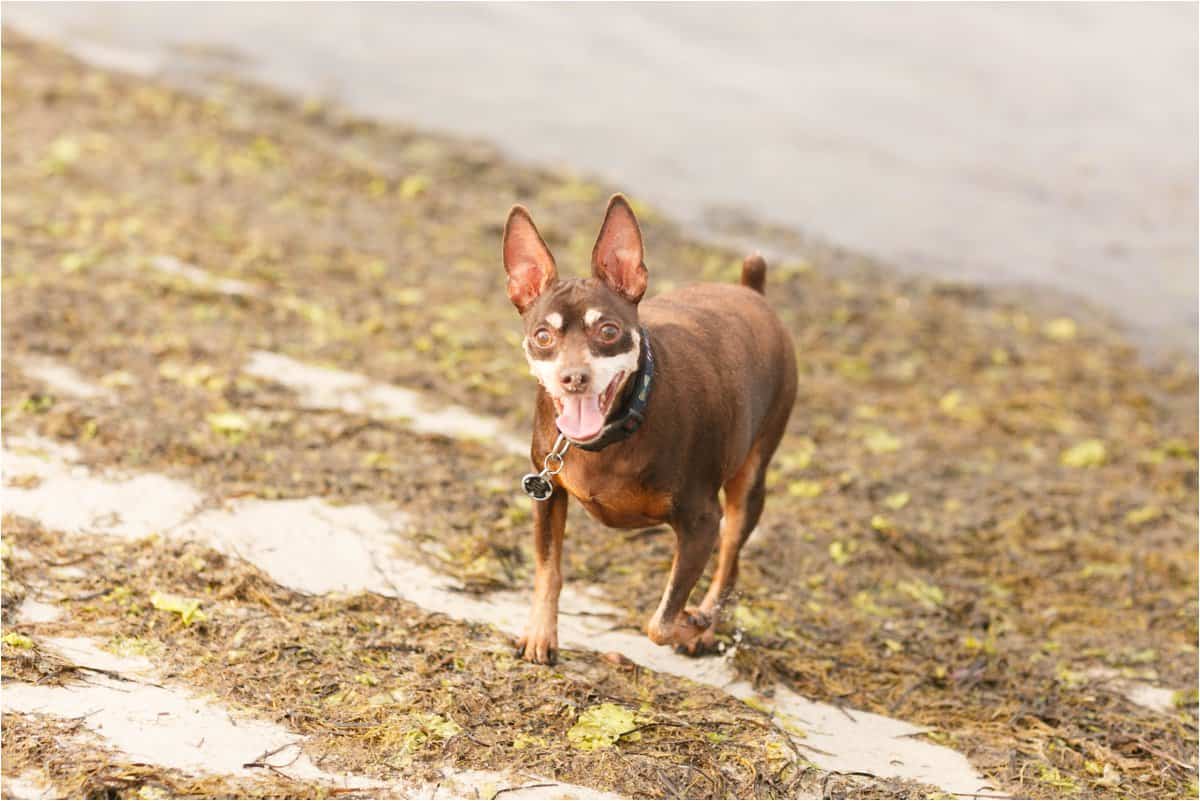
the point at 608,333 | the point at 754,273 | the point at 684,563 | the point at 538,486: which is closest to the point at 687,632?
the point at 684,563

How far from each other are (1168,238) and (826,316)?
537cm

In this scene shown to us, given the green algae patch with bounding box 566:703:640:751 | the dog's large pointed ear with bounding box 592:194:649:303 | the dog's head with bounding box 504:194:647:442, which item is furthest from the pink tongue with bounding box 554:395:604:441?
the green algae patch with bounding box 566:703:640:751

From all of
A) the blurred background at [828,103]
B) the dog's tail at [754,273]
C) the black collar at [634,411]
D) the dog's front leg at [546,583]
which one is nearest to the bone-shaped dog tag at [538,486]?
the dog's front leg at [546,583]

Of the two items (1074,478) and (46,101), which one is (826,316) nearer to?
(1074,478)

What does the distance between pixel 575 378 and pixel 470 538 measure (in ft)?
7.71

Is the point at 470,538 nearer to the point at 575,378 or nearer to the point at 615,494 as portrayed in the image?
the point at 615,494

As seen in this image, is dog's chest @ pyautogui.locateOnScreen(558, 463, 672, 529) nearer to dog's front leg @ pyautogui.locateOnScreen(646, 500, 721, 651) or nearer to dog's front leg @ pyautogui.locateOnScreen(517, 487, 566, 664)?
dog's front leg @ pyautogui.locateOnScreen(646, 500, 721, 651)

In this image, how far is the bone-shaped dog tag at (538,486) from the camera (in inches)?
200

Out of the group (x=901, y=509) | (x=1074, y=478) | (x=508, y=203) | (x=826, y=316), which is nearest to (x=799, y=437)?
(x=901, y=509)

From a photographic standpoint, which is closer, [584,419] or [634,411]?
[584,419]

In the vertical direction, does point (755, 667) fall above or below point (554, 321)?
below

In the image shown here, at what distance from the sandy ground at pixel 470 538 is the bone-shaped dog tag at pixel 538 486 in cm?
74

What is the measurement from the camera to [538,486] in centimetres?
511

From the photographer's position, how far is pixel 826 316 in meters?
11.1
